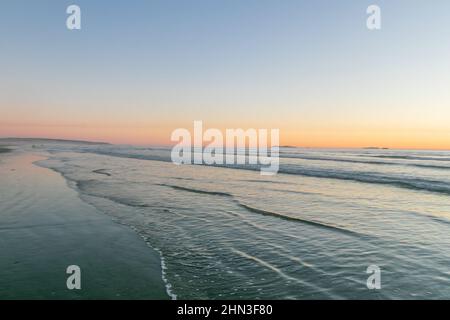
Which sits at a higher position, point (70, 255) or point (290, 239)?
point (70, 255)

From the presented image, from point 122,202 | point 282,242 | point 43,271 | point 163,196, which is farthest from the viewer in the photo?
point 163,196

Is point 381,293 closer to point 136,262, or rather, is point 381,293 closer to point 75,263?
point 136,262

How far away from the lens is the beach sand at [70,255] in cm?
612

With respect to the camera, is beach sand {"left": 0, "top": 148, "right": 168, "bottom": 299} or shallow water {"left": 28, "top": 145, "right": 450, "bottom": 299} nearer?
beach sand {"left": 0, "top": 148, "right": 168, "bottom": 299}

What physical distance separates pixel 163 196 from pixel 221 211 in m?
4.62

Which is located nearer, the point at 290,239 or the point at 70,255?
the point at 70,255

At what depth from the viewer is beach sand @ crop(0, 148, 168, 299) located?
241 inches

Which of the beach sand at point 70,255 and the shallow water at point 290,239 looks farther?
→ the shallow water at point 290,239

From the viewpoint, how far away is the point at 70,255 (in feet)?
26.4
